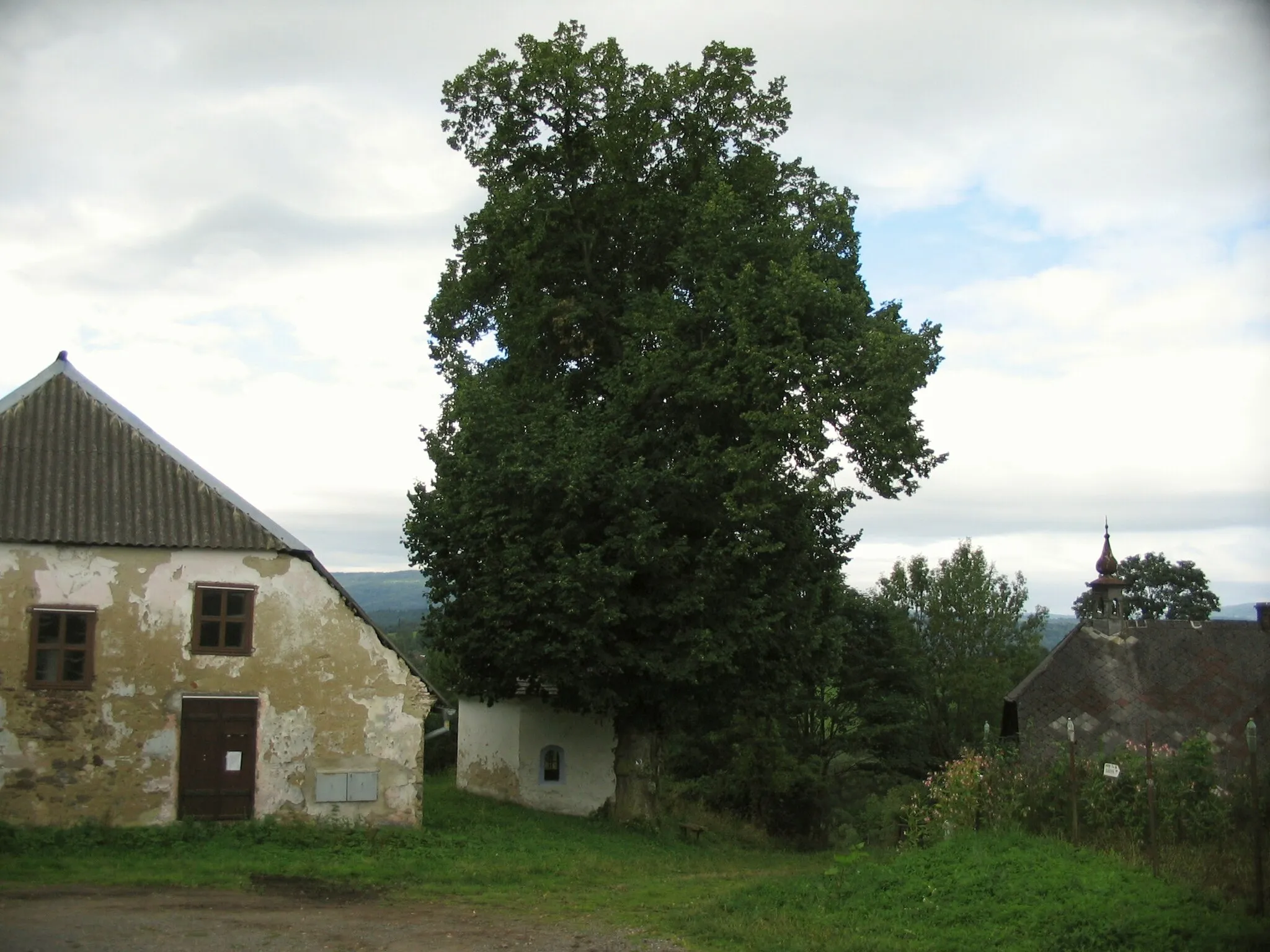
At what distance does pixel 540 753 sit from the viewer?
31.5 metres

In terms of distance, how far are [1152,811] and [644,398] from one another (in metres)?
13.6

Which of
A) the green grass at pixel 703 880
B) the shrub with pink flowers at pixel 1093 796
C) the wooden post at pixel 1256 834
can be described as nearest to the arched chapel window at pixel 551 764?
the green grass at pixel 703 880

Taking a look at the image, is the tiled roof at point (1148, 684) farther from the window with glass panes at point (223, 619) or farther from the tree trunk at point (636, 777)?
the window with glass panes at point (223, 619)

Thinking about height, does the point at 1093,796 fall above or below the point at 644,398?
below

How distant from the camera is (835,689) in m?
39.0

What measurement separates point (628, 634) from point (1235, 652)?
632 inches

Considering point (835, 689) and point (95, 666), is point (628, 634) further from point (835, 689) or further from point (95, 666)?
point (835, 689)

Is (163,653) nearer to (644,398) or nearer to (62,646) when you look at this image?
(62,646)

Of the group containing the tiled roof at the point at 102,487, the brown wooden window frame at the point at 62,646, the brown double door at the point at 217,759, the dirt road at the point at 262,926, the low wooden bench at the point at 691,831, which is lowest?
the low wooden bench at the point at 691,831

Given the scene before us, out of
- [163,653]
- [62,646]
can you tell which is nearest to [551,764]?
[163,653]

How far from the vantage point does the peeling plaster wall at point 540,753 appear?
3089 cm

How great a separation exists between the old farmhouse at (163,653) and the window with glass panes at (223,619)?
0.02m

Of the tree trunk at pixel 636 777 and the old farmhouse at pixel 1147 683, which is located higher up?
the old farmhouse at pixel 1147 683

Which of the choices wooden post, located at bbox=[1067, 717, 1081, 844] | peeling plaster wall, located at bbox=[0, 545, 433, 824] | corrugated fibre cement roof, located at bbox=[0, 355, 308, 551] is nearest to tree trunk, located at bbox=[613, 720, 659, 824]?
peeling plaster wall, located at bbox=[0, 545, 433, 824]
